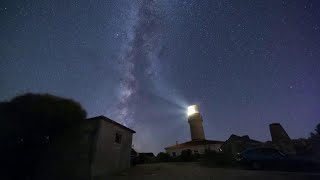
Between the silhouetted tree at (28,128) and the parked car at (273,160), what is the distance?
550 inches

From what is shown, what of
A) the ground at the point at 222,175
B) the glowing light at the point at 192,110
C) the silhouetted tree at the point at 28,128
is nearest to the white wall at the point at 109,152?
the ground at the point at 222,175

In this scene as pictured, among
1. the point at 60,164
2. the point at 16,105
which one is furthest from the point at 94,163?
the point at 16,105

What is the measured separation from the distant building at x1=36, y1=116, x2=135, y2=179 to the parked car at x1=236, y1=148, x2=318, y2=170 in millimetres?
10478

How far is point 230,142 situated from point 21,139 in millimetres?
27235

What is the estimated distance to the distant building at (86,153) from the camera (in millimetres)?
15617

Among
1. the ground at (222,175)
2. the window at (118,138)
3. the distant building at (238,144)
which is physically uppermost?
the distant building at (238,144)

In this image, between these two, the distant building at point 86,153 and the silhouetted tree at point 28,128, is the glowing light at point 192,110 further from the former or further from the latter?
the silhouetted tree at point 28,128

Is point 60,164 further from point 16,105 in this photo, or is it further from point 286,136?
point 286,136

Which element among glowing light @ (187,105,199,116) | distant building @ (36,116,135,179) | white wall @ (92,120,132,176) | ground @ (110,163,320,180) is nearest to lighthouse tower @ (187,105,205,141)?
glowing light @ (187,105,199,116)

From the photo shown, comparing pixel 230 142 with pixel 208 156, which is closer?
pixel 208 156

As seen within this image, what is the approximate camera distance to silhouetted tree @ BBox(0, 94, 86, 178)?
58.2 feet

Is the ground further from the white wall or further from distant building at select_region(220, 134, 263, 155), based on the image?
distant building at select_region(220, 134, 263, 155)

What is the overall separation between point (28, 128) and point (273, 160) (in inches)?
774

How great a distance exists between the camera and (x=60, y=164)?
1675 cm
